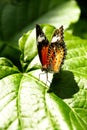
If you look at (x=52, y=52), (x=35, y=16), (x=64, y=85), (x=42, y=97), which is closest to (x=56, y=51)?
(x=52, y=52)

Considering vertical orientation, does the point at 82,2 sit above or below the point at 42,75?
above

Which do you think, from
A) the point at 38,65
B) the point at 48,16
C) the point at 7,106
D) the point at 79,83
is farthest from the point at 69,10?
the point at 7,106

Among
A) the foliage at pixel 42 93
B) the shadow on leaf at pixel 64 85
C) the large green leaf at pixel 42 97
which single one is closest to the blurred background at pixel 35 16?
the foliage at pixel 42 93

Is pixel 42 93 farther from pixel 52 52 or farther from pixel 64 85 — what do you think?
Result: pixel 52 52

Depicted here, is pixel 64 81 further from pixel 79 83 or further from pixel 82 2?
pixel 82 2

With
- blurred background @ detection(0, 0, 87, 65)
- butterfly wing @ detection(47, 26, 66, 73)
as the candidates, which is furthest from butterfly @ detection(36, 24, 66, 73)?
blurred background @ detection(0, 0, 87, 65)

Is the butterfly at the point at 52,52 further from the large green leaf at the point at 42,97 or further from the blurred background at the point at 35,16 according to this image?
the blurred background at the point at 35,16
